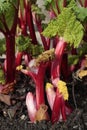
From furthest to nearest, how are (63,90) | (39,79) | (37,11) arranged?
(37,11) → (39,79) → (63,90)

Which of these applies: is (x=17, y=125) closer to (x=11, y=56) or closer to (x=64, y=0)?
(x=11, y=56)

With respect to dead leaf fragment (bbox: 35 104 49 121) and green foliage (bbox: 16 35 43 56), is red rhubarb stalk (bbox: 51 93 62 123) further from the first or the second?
green foliage (bbox: 16 35 43 56)

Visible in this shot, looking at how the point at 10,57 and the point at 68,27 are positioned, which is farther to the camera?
the point at 10,57

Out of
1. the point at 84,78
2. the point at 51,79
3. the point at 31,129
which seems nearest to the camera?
the point at 31,129

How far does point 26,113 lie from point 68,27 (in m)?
0.37

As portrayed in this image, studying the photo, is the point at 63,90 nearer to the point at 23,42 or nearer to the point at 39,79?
the point at 39,79

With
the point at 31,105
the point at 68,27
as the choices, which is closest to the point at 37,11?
the point at 68,27

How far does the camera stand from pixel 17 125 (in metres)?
1.56

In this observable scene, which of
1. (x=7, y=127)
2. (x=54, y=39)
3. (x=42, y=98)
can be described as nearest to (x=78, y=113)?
(x=42, y=98)

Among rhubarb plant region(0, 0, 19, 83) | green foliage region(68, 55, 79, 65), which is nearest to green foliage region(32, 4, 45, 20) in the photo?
rhubarb plant region(0, 0, 19, 83)

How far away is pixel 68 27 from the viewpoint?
149 centimetres

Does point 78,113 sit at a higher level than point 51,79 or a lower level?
lower

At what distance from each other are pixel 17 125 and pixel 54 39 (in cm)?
41

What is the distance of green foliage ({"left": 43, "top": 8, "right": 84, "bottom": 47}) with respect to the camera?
148 centimetres
